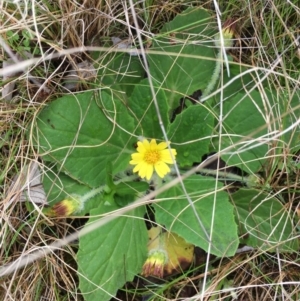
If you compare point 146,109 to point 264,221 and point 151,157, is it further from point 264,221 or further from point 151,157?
point 264,221

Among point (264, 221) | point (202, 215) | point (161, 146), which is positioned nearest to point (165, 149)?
point (161, 146)

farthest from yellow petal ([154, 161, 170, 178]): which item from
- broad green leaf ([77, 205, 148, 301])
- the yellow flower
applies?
broad green leaf ([77, 205, 148, 301])

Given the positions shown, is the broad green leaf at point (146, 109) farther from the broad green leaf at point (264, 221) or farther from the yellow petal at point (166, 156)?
the broad green leaf at point (264, 221)

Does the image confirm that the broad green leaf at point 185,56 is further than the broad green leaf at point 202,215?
Yes

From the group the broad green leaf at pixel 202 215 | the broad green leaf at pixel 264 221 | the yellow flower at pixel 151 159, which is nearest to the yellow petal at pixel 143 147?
the yellow flower at pixel 151 159

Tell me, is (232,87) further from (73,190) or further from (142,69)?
(73,190)

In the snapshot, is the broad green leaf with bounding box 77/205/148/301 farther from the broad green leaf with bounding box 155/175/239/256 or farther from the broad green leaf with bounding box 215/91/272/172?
the broad green leaf with bounding box 215/91/272/172
